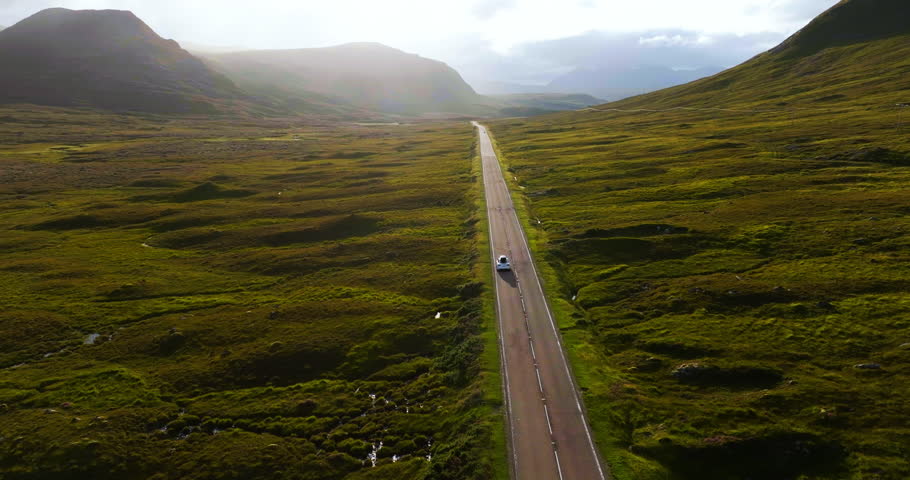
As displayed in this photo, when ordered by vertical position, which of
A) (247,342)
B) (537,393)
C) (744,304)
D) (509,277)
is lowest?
(247,342)

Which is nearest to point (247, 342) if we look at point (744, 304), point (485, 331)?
point (485, 331)

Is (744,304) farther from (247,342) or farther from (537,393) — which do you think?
(247,342)

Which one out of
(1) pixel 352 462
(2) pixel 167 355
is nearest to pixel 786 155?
(1) pixel 352 462

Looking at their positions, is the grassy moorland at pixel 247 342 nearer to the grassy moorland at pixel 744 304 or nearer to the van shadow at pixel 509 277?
the van shadow at pixel 509 277

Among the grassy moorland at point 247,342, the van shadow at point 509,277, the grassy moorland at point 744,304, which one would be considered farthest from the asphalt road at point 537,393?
the grassy moorland at point 247,342

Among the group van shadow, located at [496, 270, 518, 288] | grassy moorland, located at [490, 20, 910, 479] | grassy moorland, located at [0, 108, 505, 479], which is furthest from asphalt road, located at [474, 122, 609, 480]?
grassy moorland, located at [0, 108, 505, 479]

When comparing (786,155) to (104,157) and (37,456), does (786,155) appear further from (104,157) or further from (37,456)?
(104,157)
